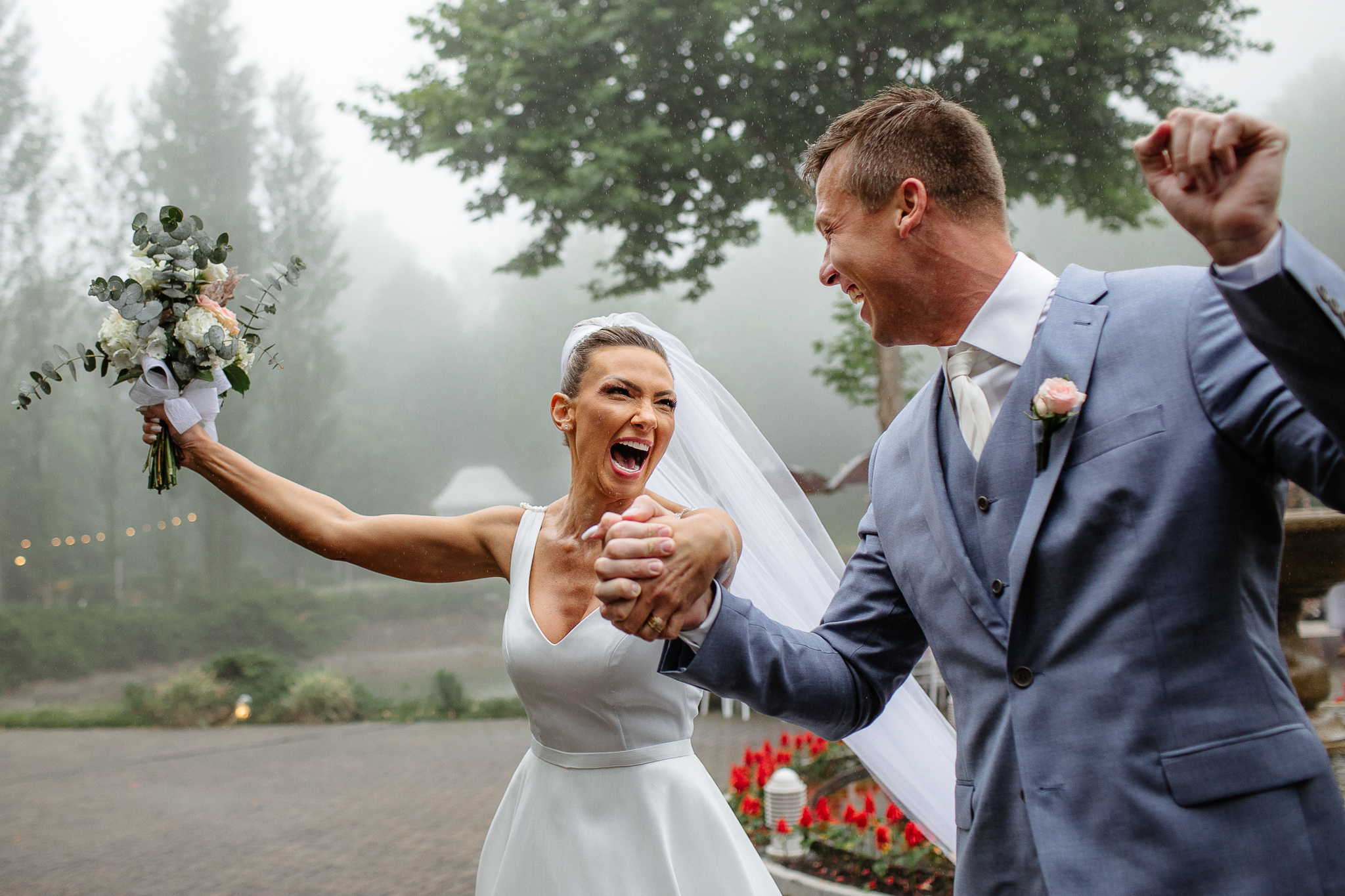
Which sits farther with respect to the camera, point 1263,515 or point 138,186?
point 138,186

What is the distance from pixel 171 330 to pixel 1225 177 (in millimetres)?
2606

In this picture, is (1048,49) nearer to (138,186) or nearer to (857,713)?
(857,713)

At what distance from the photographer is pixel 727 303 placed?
28141mm

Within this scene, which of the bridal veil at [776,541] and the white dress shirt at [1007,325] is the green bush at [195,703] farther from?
the white dress shirt at [1007,325]

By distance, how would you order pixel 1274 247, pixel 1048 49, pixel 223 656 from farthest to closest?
pixel 223 656
pixel 1048 49
pixel 1274 247

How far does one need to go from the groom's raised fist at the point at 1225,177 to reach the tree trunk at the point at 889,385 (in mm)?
8610

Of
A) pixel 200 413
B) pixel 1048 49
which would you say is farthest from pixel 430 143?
pixel 200 413

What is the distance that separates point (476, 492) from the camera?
64.0ft

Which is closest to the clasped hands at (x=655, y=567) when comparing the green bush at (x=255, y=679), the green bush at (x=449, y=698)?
the green bush at (x=449, y=698)

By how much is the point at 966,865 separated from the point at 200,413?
7.76 feet

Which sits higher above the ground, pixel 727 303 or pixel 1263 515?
pixel 727 303

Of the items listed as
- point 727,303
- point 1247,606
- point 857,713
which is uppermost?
point 727,303

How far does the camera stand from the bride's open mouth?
2.40 metres

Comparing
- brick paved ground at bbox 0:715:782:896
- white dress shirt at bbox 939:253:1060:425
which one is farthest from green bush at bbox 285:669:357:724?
white dress shirt at bbox 939:253:1060:425
